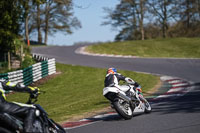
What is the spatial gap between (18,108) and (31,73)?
615 inches

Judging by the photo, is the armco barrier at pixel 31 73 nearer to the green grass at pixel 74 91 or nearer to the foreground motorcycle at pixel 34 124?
the green grass at pixel 74 91

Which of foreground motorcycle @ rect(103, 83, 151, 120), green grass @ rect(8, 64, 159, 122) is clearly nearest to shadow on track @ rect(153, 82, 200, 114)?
foreground motorcycle @ rect(103, 83, 151, 120)

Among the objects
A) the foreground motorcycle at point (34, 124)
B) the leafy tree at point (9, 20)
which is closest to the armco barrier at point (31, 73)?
the leafy tree at point (9, 20)

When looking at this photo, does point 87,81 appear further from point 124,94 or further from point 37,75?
point 124,94

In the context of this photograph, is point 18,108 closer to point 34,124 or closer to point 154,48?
point 34,124

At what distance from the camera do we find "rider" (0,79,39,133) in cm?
559

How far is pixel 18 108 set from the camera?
575 centimetres

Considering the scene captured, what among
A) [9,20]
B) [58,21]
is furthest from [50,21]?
[9,20]

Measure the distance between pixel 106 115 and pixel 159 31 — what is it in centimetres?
5038

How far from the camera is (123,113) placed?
28.3 ft

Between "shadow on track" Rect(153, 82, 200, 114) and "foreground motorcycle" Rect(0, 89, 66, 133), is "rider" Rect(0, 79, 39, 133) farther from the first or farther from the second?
"shadow on track" Rect(153, 82, 200, 114)

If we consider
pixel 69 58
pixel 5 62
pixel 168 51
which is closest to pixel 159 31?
pixel 168 51

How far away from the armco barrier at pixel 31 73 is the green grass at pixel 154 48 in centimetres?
1384

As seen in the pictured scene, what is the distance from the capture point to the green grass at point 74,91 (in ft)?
38.1
